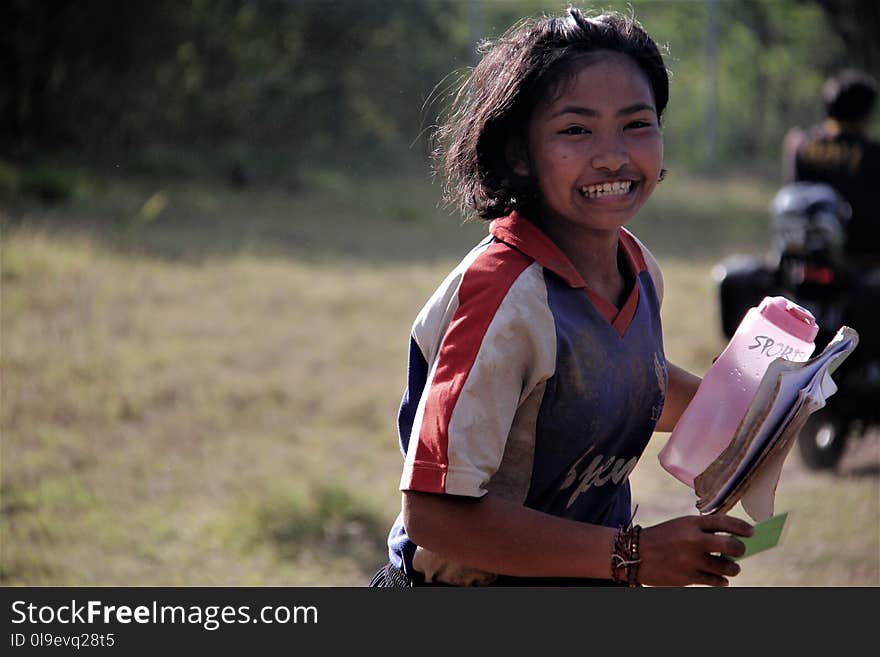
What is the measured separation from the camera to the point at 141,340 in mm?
6281

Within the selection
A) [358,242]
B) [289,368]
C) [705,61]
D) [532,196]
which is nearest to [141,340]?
[289,368]

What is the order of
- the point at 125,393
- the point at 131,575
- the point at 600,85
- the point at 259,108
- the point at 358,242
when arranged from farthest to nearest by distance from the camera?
1. the point at 259,108
2. the point at 358,242
3. the point at 125,393
4. the point at 131,575
5. the point at 600,85

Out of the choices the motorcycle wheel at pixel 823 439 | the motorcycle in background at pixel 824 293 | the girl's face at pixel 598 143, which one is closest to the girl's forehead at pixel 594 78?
the girl's face at pixel 598 143

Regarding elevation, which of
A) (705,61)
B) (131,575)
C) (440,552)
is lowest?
(440,552)

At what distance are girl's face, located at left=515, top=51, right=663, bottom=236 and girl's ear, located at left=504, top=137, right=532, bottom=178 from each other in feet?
0.08

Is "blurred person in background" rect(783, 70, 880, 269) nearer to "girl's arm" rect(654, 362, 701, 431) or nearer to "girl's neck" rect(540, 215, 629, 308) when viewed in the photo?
"girl's arm" rect(654, 362, 701, 431)

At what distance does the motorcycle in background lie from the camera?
4883mm

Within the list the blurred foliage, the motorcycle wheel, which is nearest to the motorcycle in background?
the motorcycle wheel

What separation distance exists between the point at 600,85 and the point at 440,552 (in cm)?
69

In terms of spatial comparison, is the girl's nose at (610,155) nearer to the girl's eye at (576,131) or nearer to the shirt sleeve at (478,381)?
the girl's eye at (576,131)

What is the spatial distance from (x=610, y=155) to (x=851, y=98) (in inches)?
153

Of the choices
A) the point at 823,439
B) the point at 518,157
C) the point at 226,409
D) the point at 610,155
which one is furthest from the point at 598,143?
the point at 226,409

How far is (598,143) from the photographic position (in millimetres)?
1819

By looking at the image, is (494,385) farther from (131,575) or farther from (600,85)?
(131,575)
